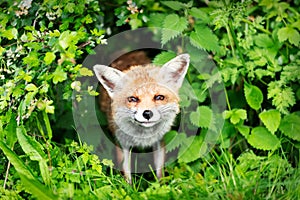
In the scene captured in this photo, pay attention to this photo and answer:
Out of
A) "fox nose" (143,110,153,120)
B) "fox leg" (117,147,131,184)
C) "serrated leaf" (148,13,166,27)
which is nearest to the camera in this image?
"fox nose" (143,110,153,120)

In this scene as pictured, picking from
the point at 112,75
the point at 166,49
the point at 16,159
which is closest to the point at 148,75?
the point at 112,75

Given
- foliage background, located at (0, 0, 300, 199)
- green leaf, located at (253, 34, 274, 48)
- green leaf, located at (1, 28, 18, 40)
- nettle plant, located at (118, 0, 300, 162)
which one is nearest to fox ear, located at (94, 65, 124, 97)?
→ foliage background, located at (0, 0, 300, 199)

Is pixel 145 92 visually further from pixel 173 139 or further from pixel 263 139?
pixel 263 139

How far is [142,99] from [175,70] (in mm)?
266

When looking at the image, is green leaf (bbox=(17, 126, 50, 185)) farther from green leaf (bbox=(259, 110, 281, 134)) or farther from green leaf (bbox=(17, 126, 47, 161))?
green leaf (bbox=(259, 110, 281, 134))

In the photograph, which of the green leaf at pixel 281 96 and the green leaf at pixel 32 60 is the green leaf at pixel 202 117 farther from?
the green leaf at pixel 32 60

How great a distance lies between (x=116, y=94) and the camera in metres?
2.94

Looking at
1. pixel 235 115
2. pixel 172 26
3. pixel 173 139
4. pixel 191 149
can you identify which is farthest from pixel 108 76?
pixel 235 115

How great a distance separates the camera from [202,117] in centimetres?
321

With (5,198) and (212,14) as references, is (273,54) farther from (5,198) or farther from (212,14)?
(5,198)

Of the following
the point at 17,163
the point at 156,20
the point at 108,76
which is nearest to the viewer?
the point at 17,163

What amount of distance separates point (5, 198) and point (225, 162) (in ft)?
4.11

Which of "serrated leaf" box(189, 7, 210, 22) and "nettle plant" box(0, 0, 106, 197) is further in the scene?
"serrated leaf" box(189, 7, 210, 22)

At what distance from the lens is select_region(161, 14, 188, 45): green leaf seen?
308cm
